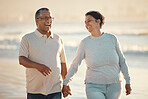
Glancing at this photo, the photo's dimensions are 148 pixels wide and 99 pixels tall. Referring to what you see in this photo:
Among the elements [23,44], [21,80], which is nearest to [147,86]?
[21,80]

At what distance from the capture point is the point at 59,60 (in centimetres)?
472

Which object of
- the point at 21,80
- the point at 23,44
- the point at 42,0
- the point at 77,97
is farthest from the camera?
the point at 42,0

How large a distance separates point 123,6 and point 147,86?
7902 cm

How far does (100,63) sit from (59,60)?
20.2 inches

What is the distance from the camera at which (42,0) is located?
84312 millimetres

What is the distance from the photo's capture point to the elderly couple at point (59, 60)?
4539mm

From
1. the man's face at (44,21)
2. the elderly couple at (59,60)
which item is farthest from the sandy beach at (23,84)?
the man's face at (44,21)

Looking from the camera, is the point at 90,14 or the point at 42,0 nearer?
the point at 90,14

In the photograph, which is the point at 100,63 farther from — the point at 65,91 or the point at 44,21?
the point at 44,21

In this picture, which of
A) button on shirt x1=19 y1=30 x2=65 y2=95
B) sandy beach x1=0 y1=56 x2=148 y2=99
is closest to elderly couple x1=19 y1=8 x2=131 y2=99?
button on shirt x1=19 y1=30 x2=65 y2=95

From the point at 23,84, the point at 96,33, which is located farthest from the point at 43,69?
the point at 23,84

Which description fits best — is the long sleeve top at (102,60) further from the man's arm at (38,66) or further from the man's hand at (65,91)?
the man's arm at (38,66)

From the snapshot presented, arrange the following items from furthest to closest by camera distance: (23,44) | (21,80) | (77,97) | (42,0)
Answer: (42,0) < (21,80) < (77,97) < (23,44)

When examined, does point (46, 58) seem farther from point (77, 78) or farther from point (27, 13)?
point (27, 13)
